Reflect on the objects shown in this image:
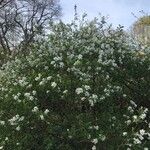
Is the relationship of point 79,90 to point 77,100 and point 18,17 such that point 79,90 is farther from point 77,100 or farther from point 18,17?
point 18,17

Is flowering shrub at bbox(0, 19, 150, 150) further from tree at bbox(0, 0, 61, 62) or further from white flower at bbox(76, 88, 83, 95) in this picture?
tree at bbox(0, 0, 61, 62)

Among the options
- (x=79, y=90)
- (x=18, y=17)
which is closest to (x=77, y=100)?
(x=79, y=90)

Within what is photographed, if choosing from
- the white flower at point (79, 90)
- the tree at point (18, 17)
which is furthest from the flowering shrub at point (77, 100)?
the tree at point (18, 17)

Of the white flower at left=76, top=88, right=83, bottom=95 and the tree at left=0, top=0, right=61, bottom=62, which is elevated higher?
the tree at left=0, top=0, right=61, bottom=62

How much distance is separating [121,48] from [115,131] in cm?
254

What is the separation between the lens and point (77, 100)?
730 centimetres

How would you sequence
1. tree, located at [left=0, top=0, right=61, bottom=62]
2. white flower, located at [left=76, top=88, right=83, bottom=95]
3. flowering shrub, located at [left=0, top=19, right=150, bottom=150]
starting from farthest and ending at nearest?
tree, located at [left=0, top=0, right=61, bottom=62] < white flower, located at [left=76, top=88, right=83, bottom=95] < flowering shrub, located at [left=0, top=19, right=150, bottom=150]

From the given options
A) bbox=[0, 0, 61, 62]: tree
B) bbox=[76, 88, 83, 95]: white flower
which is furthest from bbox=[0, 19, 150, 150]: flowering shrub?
bbox=[0, 0, 61, 62]: tree

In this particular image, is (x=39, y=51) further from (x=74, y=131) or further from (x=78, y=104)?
(x=74, y=131)

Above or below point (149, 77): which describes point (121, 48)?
above

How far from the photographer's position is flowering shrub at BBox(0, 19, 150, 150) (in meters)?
6.80

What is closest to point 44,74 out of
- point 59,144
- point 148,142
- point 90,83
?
point 90,83

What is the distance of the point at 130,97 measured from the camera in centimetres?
800

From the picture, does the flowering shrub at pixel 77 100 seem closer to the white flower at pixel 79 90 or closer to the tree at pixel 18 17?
the white flower at pixel 79 90
